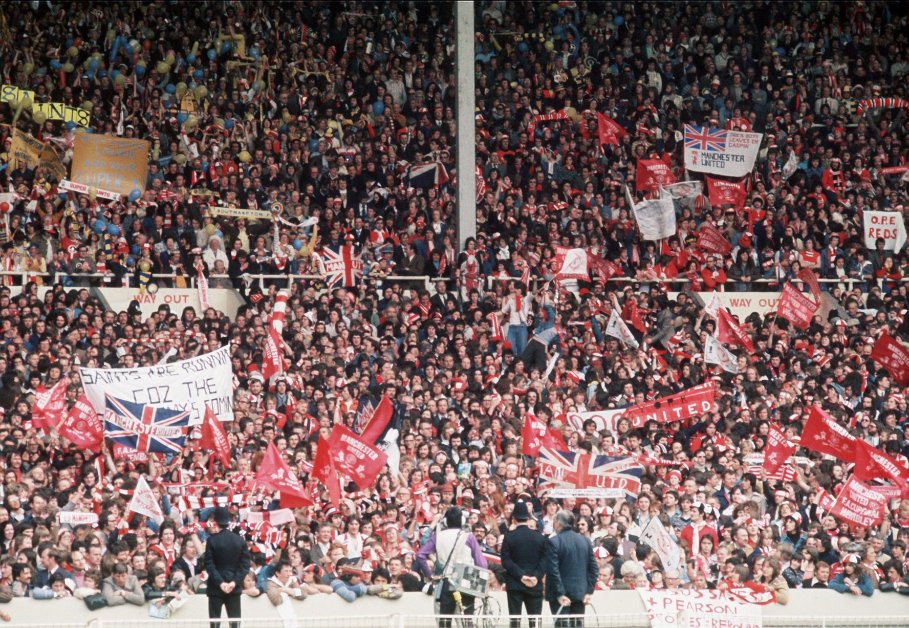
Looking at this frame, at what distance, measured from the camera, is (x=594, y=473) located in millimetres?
19188

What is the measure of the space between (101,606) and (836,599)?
7175mm

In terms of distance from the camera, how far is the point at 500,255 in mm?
24516

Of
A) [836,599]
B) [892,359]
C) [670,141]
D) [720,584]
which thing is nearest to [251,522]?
[720,584]

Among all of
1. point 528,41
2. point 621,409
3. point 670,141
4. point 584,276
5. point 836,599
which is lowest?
point 836,599

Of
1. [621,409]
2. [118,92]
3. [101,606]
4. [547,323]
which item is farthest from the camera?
[118,92]

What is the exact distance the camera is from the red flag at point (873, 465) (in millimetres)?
19797

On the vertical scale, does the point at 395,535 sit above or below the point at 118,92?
below

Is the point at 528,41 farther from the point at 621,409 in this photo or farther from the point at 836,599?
the point at 836,599

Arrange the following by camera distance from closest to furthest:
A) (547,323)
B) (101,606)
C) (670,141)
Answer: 1. (101,606)
2. (547,323)
3. (670,141)

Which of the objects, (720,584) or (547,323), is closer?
(720,584)

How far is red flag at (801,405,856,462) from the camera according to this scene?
20.3 meters

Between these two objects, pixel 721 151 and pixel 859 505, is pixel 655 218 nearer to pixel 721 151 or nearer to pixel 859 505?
pixel 721 151

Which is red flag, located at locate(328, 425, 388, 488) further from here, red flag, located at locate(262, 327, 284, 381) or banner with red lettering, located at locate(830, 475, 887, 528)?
banner with red lettering, located at locate(830, 475, 887, 528)

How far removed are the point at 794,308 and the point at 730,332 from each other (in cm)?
126
